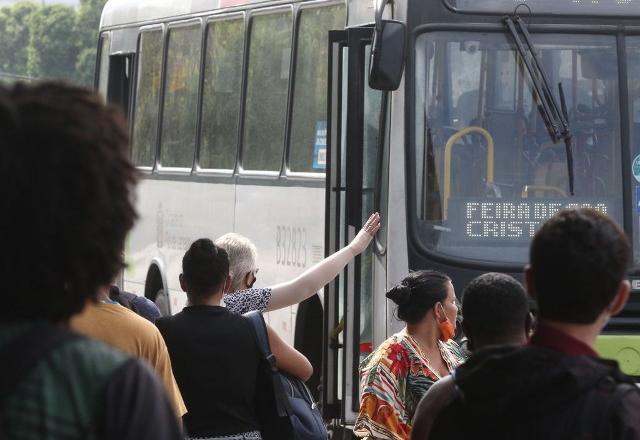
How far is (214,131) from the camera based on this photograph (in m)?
11.1

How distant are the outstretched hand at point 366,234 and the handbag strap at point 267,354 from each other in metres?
1.96

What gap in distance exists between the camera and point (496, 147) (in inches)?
298

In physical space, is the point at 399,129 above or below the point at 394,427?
above

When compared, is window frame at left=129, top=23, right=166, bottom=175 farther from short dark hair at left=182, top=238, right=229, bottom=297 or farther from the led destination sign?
short dark hair at left=182, top=238, right=229, bottom=297

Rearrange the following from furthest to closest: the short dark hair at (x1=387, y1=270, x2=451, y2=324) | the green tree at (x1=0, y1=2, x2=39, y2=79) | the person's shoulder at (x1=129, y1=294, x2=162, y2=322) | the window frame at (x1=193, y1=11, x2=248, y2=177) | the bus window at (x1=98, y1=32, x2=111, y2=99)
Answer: the green tree at (x1=0, y1=2, x2=39, y2=79) → the bus window at (x1=98, y1=32, x2=111, y2=99) → the window frame at (x1=193, y1=11, x2=248, y2=177) → the person's shoulder at (x1=129, y1=294, x2=162, y2=322) → the short dark hair at (x1=387, y1=270, x2=451, y2=324)

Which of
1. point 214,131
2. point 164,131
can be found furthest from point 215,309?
point 164,131

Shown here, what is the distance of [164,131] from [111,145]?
10.2 meters

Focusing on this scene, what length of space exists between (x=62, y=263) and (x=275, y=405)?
118 inches

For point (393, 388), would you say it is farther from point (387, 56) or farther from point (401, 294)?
→ point (387, 56)

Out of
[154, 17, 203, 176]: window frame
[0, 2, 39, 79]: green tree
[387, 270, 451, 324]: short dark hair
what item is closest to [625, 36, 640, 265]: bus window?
[387, 270, 451, 324]: short dark hair

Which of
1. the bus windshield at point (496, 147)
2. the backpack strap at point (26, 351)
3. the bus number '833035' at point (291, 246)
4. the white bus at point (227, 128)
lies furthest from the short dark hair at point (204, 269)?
the bus number '833035' at point (291, 246)

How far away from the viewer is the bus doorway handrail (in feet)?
24.8

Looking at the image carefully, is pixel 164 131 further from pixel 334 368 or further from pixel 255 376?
pixel 255 376

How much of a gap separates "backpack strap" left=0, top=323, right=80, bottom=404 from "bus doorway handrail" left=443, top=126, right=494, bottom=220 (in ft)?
18.2
